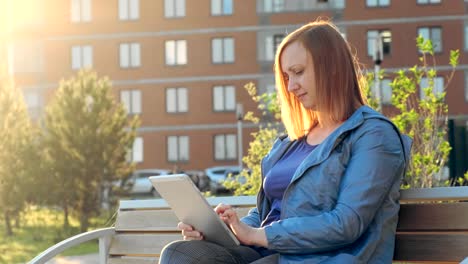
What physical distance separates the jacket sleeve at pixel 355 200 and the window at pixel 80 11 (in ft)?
147

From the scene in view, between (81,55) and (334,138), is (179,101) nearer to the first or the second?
(81,55)

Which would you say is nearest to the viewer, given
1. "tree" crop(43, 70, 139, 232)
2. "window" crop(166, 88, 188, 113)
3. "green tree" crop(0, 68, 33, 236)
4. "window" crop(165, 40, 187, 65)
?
"green tree" crop(0, 68, 33, 236)

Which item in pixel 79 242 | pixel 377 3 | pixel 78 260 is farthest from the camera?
pixel 377 3

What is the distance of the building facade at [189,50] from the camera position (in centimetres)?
4441

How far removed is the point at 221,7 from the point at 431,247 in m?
43.3

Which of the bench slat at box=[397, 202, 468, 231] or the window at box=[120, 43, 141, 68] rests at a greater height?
the bench slat at box=[397, 202, 468, 231]

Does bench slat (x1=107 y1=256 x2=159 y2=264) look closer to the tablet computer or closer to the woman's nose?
the tablet computer

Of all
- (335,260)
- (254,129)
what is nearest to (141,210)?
(335,260)

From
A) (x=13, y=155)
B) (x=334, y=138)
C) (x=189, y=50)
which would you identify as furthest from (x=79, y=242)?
(x=189, y=50)

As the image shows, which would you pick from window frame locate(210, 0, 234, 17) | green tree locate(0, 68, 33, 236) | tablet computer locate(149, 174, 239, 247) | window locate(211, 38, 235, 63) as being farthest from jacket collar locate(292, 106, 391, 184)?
window frame locate(210, 0, 234, 17)

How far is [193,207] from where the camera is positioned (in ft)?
11.0

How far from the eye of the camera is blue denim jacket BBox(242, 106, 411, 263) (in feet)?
A: 10.1

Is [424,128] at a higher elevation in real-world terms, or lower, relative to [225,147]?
higher

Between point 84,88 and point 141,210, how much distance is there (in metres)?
17.4
